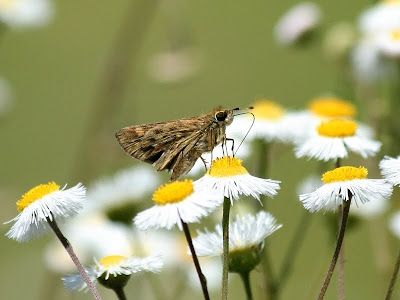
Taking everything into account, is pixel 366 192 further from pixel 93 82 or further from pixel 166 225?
pixel 93 82

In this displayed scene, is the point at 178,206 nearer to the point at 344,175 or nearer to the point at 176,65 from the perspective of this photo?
the point at 344,175

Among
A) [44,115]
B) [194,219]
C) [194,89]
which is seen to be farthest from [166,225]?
[44,115]

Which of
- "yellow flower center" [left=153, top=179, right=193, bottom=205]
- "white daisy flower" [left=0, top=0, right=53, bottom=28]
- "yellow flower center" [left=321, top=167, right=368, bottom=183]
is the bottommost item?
"yellow flower center" [left=321, top=167, right=368, bottom=183]

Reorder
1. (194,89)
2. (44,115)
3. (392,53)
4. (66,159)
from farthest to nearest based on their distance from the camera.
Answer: (44,115), (66,159), (194,89), (392,53)

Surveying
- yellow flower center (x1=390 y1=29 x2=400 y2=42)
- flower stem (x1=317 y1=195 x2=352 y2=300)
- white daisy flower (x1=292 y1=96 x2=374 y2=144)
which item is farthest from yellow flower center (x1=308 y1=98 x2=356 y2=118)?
flower stem (x1=317 y1=195 x2=352 y2=300)

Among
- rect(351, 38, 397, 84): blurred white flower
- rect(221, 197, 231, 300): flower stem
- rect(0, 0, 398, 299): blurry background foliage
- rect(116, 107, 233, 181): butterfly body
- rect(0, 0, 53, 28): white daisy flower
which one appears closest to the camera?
rect(221, 197, 231, 300): flower stem

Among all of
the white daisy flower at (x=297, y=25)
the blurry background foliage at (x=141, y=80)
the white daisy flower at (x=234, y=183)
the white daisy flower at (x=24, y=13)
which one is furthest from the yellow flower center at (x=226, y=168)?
the blurry background foliage at (x=141, y=80)

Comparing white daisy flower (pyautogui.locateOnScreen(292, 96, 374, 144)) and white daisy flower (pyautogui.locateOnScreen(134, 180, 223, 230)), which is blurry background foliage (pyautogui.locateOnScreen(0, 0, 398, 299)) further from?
white daisy flower (pyautogui.locateOnScreen(134, 180, 223, 230))

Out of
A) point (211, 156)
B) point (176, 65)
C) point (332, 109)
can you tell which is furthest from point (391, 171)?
point (176, 65)
